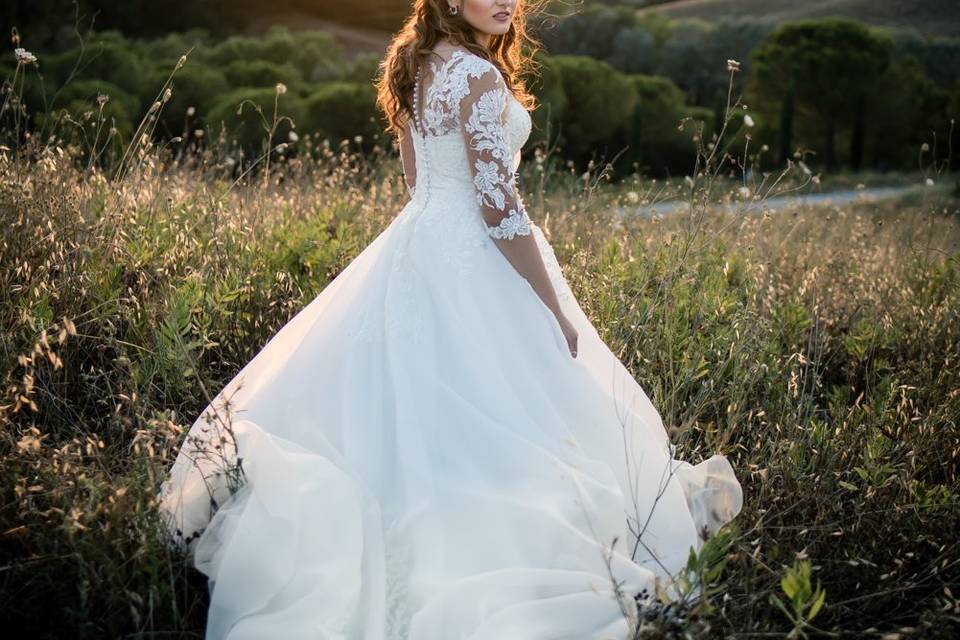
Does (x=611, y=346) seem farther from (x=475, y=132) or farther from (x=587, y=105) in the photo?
(x=587, y=105)

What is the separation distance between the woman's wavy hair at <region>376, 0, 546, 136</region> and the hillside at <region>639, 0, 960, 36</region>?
92.8 feet

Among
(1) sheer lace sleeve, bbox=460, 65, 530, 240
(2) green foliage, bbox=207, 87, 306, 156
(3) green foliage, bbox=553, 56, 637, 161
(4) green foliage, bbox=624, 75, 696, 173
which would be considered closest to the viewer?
(1) sheer lace sleeve, bbox=460, 65, 530, 240

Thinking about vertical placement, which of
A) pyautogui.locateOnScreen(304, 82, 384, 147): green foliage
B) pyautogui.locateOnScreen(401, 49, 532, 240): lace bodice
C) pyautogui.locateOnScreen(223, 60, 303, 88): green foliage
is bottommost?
pyautogui.locateOnScreen(304, 82, 384, 147): green foliage

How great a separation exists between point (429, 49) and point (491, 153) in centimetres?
52

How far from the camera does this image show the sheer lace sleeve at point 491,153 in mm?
2996

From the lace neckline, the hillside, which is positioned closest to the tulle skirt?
the lace neckline

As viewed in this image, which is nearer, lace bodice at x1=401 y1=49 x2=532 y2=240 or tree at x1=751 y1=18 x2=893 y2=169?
lace bodice at x1=401 y1=49 x2=532 y2=240

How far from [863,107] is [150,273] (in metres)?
21.5

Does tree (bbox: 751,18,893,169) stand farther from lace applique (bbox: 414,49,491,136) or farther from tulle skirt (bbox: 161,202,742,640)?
tulle skirt (bbox: 161,202,742,640)

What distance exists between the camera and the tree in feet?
70.5

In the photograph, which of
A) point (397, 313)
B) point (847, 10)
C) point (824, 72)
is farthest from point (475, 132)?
point (847, 10)

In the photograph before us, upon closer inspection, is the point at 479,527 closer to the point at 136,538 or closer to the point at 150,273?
the point at 136,538

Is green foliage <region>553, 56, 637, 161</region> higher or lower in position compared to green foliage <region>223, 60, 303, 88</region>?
lower

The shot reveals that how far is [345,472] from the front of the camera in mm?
2807
